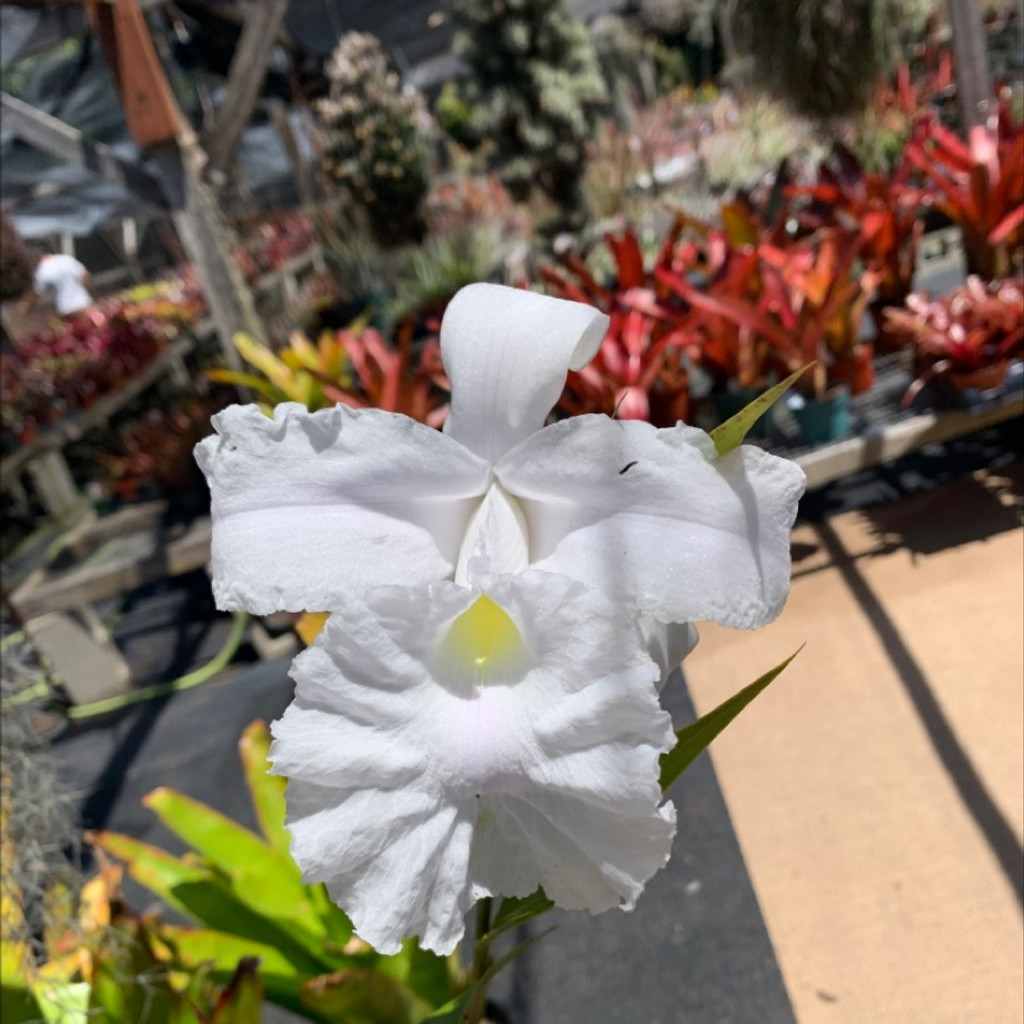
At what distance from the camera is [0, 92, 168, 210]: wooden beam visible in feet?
8.75

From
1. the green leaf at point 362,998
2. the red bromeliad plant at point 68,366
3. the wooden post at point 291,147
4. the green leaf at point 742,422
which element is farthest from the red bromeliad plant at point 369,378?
the wooden post at point 291,147

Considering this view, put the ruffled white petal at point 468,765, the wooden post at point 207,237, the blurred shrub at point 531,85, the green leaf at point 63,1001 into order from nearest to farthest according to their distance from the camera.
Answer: the ruffled white petal at point 468,765 < the green leaf at point 63,1001 < the wooden post at point 207,237 < the blurred shrub at point 531,85

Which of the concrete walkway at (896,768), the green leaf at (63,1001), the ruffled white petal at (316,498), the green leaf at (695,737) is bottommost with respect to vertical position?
the concrete walkway at (896,768)

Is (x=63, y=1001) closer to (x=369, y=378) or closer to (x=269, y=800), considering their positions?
(x=269, y=800)

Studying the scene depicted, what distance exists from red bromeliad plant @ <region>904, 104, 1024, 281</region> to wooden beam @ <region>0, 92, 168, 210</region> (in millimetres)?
2407

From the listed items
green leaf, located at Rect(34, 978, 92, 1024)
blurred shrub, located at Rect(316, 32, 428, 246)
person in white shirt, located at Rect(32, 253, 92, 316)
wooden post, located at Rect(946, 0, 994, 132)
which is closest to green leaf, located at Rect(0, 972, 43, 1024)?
green leaf, located at Rect(34, 978, 92, 1024)

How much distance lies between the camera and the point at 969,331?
172cm

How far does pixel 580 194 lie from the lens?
15.6 ft

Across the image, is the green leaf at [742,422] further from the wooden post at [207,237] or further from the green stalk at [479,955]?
the wooden post at [207,237]

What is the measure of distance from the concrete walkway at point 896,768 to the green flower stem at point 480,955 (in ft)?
1.78

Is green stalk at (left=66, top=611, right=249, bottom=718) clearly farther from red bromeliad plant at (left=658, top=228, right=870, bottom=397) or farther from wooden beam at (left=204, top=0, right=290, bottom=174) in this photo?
red bromeliad plant at (left=658, top=228, right=870, bottom=397)

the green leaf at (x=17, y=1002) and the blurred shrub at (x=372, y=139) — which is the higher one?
the blurred shrub at (x=372, y=139)

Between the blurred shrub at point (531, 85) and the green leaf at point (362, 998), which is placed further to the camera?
the blurred shrub at point (531, 85)

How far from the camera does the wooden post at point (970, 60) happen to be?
228cm
